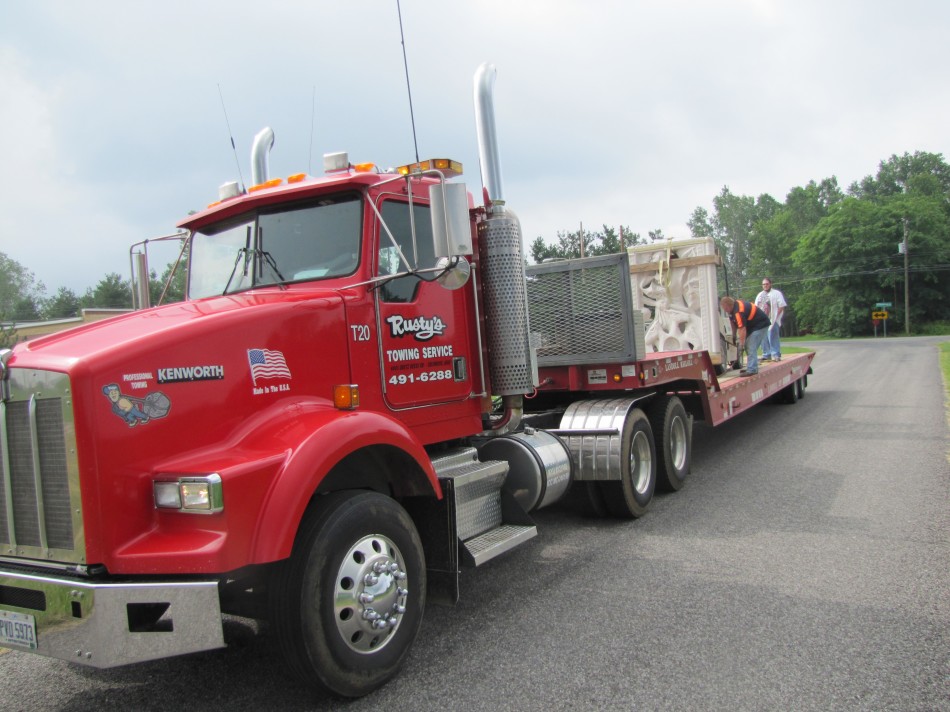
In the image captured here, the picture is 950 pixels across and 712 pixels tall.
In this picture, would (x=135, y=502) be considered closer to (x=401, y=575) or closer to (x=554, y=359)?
(x=401, y=575)

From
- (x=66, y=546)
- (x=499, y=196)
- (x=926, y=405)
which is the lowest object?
(x=926, y=405)

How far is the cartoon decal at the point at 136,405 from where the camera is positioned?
2.89 metres

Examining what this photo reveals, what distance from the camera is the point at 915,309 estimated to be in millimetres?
59250

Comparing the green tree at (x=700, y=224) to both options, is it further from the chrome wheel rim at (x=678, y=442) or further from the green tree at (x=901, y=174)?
the chrome wheel rim at (x=678, y=442)

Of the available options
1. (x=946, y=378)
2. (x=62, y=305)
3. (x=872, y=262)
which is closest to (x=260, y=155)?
(x=946, y=378)

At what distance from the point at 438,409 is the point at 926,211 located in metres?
71.8

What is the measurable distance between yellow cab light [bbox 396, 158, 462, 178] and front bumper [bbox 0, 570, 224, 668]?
2446 mm

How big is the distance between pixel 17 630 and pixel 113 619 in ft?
1.74

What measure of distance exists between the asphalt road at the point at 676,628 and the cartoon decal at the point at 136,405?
1.44m

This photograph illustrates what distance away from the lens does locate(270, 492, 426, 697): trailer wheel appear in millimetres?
3129

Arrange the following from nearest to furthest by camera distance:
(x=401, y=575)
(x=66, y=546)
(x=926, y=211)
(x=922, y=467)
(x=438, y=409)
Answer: (x=66, y=546), (x=401, y=575), (x=438, y=409), (x=922, y=467), (x=926, y=211)

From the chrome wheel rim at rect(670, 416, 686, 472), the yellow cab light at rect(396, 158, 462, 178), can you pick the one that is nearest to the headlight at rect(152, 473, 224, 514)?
the yellow cab light at rect(396, 158, 462, 178)

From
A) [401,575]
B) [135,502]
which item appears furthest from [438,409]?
[135,502]

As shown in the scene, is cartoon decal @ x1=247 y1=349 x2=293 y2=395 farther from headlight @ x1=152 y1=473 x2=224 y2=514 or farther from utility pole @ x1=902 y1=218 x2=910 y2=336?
utility pole @ x1=902 y1=218 x2=910 y2=336
